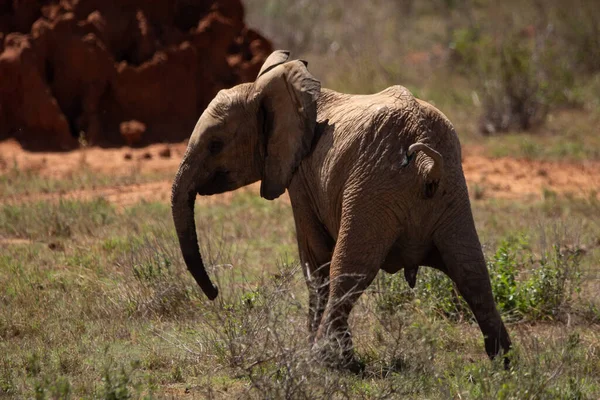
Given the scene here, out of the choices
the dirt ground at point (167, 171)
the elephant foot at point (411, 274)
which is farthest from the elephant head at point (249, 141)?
the dirt ground at point (167, 171)

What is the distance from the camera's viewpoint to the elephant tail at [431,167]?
5.10 m

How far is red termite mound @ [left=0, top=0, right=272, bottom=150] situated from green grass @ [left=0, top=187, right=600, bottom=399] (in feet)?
14.1

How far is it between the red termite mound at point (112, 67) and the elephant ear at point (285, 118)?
27.5 feet

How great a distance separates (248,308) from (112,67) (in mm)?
9367

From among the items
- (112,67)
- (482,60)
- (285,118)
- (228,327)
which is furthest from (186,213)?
(482,60)

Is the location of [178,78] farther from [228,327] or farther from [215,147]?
[228,327]

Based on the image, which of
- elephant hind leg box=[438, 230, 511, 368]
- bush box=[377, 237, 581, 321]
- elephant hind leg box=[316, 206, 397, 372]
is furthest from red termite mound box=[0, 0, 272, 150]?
elephant hind leg box=[438, 230, 511, 368]

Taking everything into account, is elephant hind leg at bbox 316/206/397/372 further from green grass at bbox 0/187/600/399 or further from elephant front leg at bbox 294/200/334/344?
elephant front leg at bbox 294/200/334/344

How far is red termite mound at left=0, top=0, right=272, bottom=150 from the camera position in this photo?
45.3ft

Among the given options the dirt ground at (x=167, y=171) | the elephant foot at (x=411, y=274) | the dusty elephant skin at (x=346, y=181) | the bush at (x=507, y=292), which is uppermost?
the dusty elephant skin at (x=346, y=181)

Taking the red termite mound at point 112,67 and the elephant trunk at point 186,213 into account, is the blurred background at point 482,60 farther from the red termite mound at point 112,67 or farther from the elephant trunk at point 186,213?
the elephant trunk at point 186,213

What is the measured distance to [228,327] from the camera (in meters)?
5.89

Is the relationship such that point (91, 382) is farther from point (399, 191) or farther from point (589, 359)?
point (589, 359)

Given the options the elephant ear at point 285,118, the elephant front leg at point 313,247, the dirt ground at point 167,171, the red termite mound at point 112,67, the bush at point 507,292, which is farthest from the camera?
the red termite mound at point 112,67
